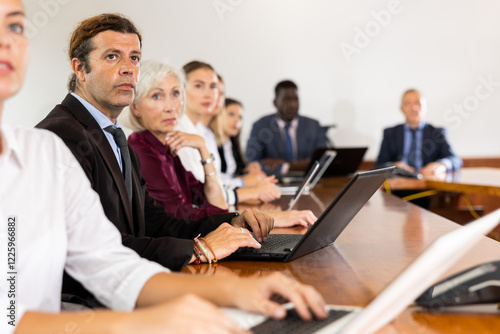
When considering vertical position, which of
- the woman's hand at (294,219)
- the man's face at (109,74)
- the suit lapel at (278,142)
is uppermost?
the man's face at (109,74)

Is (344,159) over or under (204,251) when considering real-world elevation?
under

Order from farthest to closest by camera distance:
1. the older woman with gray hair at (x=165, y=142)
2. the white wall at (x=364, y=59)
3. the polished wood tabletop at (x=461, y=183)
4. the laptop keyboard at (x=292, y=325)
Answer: the white wall at (x=364, y=59) → the polished wood tabletop at (x=461, y=183) → the older woman with gray hair at (x=165, y=142) → the laptop keyboard at (x=292, y=325)

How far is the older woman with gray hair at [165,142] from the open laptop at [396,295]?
1.36 m

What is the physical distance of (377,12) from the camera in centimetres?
623

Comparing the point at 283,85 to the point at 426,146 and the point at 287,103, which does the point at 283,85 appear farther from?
the point at 426,146

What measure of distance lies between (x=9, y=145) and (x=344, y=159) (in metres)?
3.19

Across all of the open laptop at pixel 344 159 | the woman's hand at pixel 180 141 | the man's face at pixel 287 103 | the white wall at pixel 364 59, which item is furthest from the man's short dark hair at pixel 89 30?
the white wall at pixel 364 59

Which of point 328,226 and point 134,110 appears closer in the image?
point 328,226

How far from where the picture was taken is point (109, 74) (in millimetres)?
1695

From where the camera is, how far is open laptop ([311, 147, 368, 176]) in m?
3.84

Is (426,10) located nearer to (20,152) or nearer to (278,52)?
(278,52)

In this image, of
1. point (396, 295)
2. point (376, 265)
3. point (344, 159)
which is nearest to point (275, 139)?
point (344, 159)

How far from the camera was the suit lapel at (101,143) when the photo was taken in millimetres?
1495

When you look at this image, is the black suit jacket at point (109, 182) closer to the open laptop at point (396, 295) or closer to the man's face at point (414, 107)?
the open laptop at point (396, 295)
